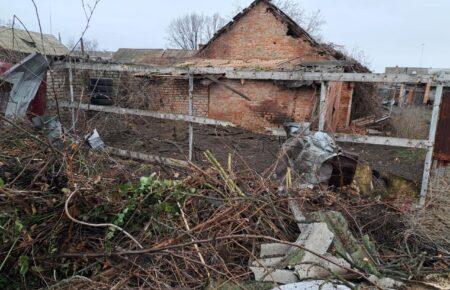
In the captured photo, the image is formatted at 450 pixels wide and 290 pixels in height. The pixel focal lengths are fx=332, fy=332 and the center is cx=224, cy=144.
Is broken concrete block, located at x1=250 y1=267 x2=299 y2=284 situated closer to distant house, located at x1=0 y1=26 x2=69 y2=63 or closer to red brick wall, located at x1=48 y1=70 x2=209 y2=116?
distant house, located at x1=0 y1=26 x2=69 y2=63

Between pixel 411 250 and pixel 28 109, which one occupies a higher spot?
pixel 28 109

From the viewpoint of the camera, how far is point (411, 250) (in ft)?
10.6

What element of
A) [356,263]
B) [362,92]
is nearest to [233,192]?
[356,263]

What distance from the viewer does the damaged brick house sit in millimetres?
11227

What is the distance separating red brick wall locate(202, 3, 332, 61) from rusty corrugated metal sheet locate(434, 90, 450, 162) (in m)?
8.15

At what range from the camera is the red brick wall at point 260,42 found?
1344 centimetres

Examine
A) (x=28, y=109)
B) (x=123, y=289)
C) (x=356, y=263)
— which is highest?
(x=28, y=109)

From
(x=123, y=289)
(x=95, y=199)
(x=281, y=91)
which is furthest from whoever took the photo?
(x=281, y=91)

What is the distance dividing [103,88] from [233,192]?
10.6 m

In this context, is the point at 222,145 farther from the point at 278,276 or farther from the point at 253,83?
the point at 278,276

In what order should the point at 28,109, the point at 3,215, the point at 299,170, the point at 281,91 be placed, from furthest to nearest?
the point at 281,91, the point at 28,109, the point at 299,170, the point at 3,215

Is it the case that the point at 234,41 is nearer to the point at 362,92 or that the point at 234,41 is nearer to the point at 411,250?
the point at 362,92

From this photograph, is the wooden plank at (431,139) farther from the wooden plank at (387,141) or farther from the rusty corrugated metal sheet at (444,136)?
the rusty corrugated metal sheet at (444,136)

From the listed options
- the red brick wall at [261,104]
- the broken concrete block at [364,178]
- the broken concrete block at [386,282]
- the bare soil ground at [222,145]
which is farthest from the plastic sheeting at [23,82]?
the red brick wall at [261,104]
